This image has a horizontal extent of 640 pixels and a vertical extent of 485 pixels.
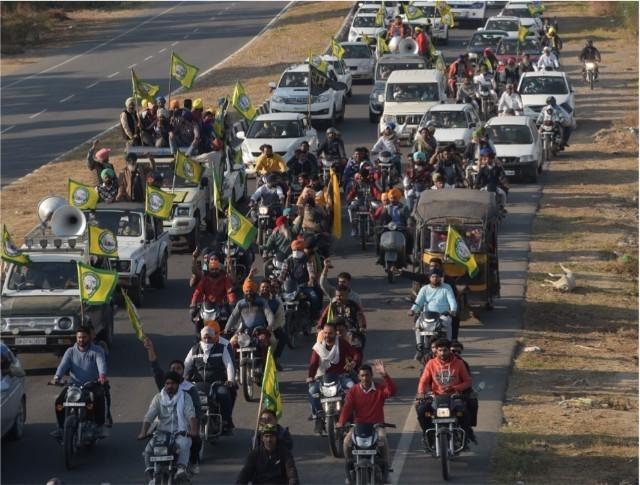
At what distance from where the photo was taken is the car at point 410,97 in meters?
42.4

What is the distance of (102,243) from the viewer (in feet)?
79.2

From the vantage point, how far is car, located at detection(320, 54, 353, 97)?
51.0 meters

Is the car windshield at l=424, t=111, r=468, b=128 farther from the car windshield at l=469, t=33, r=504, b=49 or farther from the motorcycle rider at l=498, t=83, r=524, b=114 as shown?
the car windshield at l=469, t=33, r=504, b=49

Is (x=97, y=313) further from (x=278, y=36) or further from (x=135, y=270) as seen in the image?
(x=278, y=36)

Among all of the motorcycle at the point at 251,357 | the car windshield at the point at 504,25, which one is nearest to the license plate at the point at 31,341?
the motorcycle at the point at 251,357

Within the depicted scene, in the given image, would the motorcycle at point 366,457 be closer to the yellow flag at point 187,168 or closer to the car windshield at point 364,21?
the yellow flag at point 187,168

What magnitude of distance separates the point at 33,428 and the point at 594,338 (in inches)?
367

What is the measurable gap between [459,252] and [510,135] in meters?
15.3

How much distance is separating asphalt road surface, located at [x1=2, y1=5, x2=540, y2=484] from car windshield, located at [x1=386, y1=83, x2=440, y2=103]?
11.8 meters

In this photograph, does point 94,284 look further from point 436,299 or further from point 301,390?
point 436,299

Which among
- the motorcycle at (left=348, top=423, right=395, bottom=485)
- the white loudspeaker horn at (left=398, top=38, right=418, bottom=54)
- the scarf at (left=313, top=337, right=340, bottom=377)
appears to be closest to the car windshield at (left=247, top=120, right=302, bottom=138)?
the white loudspeaker horn at (left=398, top=38, right=418, bottom=54)

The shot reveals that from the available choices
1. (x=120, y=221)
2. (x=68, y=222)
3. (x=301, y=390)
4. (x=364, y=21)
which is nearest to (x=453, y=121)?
(x=120, y=221)

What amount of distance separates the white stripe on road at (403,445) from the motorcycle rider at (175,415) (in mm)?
2323

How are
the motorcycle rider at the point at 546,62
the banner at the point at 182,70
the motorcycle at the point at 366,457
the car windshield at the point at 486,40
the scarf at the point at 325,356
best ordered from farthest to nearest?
1. the car windshield at the point at 486,40
2. the motorcycle rider at the point at 546,62
3. the banner at the point at 182,70
4. the scarf at the point at 325,356
5. the motorcycle at the point at 366,457
